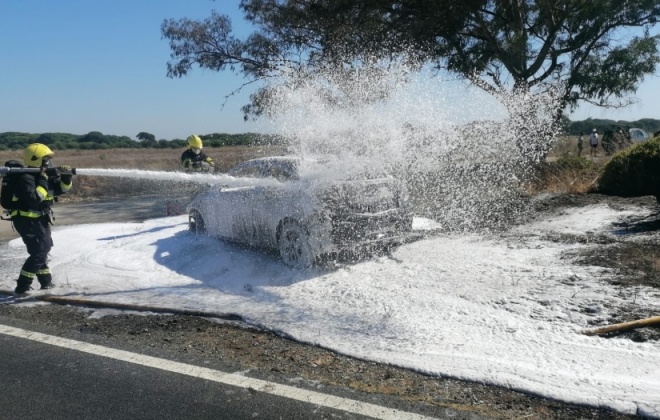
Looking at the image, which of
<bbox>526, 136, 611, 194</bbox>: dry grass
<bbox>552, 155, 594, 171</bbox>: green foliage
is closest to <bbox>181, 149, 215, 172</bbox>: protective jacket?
<bbox>526, 136, 611, 194</bbox>: dry grass

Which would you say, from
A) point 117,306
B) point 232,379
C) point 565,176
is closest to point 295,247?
point 117,306

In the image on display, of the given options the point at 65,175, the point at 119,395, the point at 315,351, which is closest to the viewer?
the point at 119,395

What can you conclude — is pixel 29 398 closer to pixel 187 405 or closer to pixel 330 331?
pixel 187 405

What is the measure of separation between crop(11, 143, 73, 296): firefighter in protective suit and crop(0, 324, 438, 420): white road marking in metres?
1.47

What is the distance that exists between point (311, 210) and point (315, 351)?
8.98 ft

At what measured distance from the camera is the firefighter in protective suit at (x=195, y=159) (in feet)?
38.4

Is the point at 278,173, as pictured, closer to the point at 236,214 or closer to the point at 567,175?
the point at 236,214

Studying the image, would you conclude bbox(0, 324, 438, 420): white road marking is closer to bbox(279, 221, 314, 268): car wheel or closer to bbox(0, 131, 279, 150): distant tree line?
bbox(279, 221, 314, 268): car wheel

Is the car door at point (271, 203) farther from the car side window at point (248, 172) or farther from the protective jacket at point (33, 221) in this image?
the protective jacket at point (33, 221)

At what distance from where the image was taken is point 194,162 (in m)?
11.8

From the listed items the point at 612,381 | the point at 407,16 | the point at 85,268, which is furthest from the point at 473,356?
the point at 407,16

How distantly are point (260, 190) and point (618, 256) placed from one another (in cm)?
467

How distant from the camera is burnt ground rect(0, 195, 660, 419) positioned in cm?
354

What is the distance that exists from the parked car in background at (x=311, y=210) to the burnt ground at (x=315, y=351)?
6.71ft
